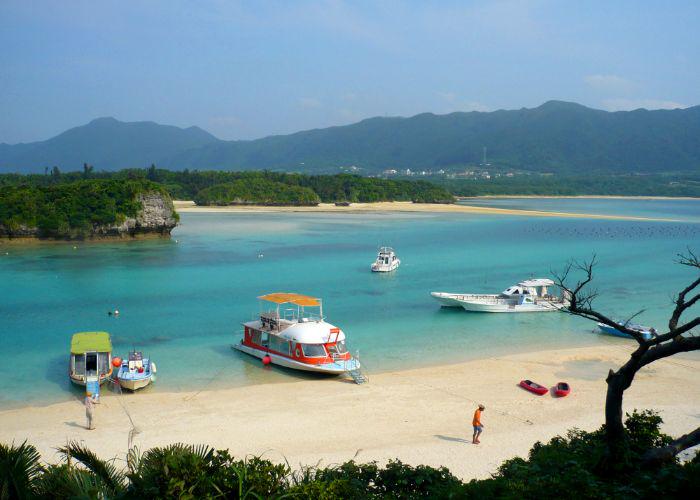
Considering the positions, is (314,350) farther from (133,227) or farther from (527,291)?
(133,227)

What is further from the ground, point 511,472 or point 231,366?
point 511,472

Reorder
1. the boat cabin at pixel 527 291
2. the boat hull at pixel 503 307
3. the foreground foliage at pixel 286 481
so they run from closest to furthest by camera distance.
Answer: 1. the foreground foliage at pixel 286 481
2. the boat hull at pixel 503 307
3. the boat cabin at pixel 527 291

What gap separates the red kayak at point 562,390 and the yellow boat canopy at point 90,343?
15.8 metres

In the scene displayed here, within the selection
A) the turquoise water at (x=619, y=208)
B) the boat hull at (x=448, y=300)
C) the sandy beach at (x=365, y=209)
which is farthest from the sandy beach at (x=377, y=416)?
the turquoise water at (x=619, y=208)

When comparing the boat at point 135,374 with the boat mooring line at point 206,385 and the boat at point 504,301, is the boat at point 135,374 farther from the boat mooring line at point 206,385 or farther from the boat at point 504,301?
the boat at point 504,301

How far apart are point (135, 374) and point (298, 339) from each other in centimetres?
594

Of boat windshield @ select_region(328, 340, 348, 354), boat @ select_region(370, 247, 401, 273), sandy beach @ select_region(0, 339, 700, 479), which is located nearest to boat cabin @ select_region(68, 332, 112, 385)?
sandy beach @ select_region(0, 339, 700, 479)

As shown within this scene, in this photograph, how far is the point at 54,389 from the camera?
21578mm

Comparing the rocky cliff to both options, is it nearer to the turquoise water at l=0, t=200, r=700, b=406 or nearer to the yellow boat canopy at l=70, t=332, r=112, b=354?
the turquoise water at l=0, t=200, r=700, b=406

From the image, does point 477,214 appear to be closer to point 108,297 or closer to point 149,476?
point 108,297

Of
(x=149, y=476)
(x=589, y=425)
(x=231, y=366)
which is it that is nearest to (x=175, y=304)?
(x=231, y=366)

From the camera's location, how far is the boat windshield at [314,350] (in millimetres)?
23250

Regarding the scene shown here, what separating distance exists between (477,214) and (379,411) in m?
97.4

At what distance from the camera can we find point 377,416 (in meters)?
19.0
